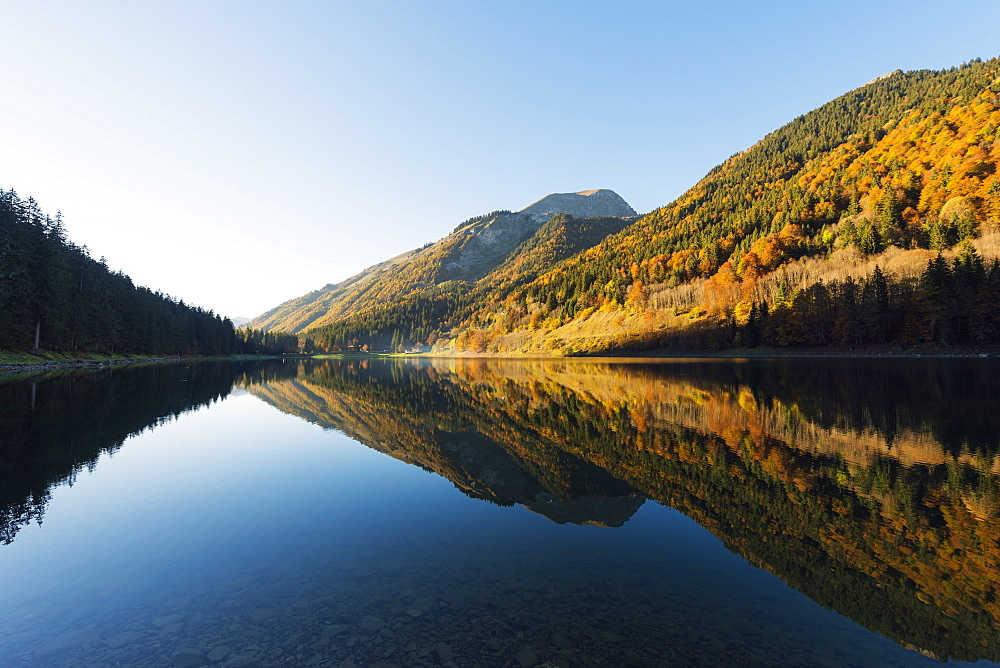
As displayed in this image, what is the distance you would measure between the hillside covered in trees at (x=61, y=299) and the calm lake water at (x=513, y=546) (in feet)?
189

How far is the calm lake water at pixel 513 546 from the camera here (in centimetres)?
622

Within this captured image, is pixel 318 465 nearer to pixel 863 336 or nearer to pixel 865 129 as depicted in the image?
pixel 863 336

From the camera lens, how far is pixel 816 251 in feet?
415

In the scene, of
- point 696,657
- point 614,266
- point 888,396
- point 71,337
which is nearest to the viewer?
point 696,657

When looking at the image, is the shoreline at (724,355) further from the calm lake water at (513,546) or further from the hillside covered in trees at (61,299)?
the calm lake water at (513,546)

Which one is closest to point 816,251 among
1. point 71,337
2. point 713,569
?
point 713,569

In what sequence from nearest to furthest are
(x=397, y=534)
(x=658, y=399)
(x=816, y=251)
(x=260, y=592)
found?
1. (x=260, y=592)
2. (x=397, y=534)
3. (x=658, y=399)
4. (x=816, y=251)

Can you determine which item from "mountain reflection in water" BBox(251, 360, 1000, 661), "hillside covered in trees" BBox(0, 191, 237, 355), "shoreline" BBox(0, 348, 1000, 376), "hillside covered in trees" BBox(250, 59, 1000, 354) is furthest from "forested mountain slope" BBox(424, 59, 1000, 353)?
"hillside covered in trees" BBox(0, 191, 237, 355)

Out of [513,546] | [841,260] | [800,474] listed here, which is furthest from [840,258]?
[513,546]

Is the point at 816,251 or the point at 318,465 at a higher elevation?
the point at 816,251

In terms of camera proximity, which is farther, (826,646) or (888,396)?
(888,396)

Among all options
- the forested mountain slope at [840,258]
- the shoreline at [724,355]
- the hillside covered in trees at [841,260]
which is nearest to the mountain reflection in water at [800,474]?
the shoreline at [724,355]

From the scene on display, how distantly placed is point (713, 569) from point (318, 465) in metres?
15.5

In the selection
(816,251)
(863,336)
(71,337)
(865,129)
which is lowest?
(863,336)
